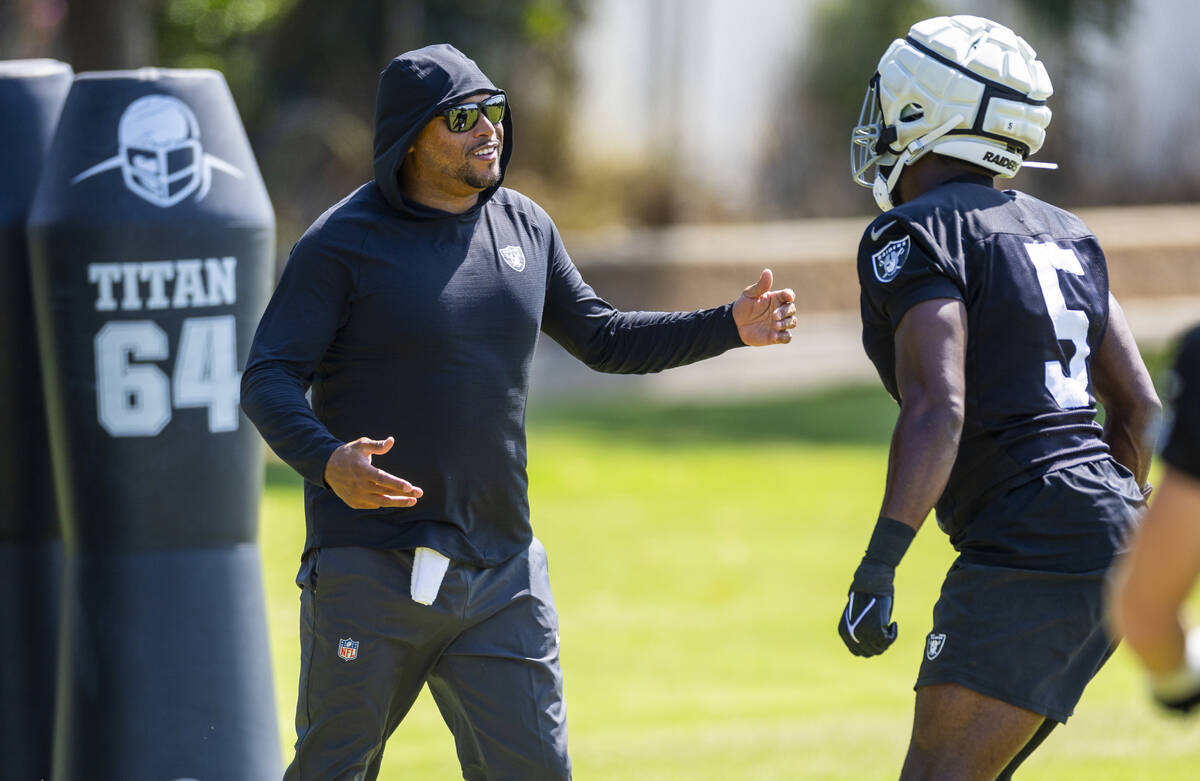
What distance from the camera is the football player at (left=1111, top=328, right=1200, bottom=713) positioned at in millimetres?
2436

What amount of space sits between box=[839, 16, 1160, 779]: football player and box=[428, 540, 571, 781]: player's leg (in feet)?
2.99

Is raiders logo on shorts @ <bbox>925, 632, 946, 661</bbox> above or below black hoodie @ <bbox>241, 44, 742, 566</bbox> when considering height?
below

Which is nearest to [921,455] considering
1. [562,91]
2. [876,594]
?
[876,594]

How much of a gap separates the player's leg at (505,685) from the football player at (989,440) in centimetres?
91

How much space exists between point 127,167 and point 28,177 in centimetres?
42

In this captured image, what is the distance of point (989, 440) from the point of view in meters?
3.73

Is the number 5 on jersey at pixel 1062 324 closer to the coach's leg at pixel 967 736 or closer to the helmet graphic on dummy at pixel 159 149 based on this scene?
the coach's leg at pixel 967 736

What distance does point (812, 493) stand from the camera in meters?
13.4

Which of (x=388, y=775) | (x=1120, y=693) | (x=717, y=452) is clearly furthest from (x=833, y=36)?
(x=388, y=775)

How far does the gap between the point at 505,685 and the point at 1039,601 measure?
1321 mm

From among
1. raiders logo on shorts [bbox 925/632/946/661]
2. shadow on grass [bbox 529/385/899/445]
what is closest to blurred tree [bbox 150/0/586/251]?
shadow on grass [bbox 529/385/899/445]

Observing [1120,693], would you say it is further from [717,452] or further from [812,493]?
[717,452]

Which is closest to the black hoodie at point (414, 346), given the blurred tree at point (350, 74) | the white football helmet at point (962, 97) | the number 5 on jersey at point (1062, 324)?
the white football helmet at point (962, 97)

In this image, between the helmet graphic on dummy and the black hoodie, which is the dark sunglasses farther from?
the helmet graphic on dummy
